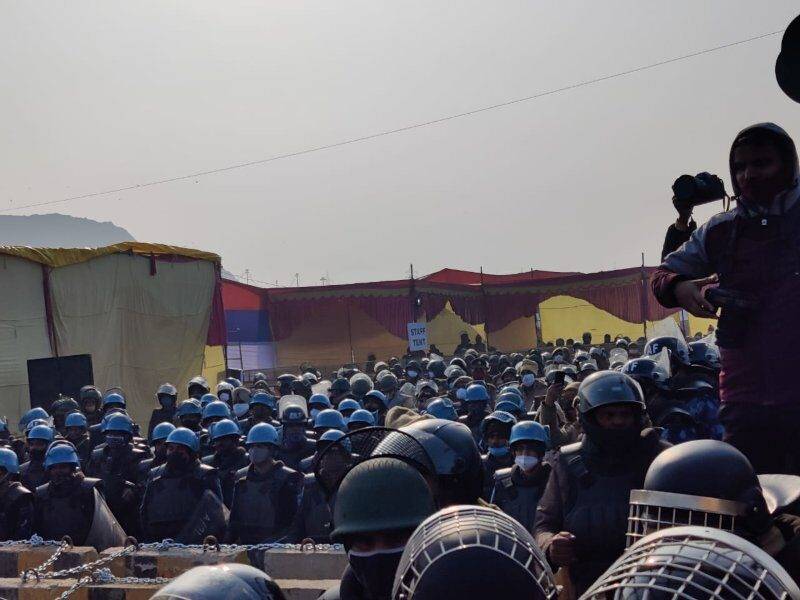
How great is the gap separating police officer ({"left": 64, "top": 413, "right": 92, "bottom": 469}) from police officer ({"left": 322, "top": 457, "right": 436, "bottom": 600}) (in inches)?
435

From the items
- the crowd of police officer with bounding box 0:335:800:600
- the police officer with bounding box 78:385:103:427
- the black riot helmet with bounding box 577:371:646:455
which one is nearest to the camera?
the crowd of police officer with bounding box 0:335:800:600

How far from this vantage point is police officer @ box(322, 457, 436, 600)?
2658 millimetres

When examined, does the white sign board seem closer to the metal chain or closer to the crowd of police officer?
the crowd of police officer

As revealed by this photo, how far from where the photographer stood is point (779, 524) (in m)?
2.69

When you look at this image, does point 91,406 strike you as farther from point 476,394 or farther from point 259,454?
point 259,454

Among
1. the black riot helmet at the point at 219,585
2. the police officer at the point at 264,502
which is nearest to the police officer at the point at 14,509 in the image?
the police officer at the point at 264,502

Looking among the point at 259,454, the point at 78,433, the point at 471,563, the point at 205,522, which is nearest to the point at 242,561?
the point at 205,522

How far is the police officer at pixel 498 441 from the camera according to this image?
912 centimetres

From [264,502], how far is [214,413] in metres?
4.41

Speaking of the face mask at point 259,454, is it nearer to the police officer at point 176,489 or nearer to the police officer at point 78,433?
the police officer at point 176,489

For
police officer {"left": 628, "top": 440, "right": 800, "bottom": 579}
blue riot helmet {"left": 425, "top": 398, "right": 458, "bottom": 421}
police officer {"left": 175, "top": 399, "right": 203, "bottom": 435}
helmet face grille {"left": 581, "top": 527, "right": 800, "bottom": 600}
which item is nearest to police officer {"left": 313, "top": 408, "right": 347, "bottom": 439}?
blue riot helmet {"left": 425, "top": 398, "right": 458, "bottom": 421}

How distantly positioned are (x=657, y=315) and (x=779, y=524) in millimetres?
36809

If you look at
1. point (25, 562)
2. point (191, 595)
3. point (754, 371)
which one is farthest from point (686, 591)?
point (25, 562)

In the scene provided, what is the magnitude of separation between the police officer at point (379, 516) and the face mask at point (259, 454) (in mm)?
6771
